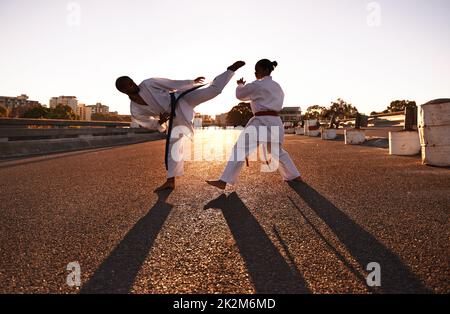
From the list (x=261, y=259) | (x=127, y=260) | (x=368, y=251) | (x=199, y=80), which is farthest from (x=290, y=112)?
(x=127, y=260)

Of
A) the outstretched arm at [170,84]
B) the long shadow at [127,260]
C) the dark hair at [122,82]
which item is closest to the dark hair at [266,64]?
the outstretched arm at [170,84]

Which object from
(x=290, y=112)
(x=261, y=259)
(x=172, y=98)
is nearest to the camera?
(x=261, y=259)

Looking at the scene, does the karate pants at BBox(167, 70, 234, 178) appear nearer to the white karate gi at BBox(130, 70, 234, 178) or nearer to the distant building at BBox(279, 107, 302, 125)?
the white karate gi at BBox(130, 70, 234, 178)

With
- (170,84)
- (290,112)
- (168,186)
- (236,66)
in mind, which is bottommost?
(168,186)

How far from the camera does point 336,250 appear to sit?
2545 mm

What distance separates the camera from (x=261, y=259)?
2426 millimetres

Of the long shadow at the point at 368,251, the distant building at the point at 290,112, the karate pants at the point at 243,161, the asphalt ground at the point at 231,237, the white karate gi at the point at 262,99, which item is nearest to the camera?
the long shadow at the point at 368,251

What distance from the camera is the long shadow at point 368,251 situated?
1.98 m

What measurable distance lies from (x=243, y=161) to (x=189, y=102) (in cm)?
128

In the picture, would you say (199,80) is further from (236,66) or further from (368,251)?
(368,251)

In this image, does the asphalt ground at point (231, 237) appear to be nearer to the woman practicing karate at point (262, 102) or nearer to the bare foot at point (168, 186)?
the bare foot at point (168, 186)

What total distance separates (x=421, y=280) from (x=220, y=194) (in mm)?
3064
